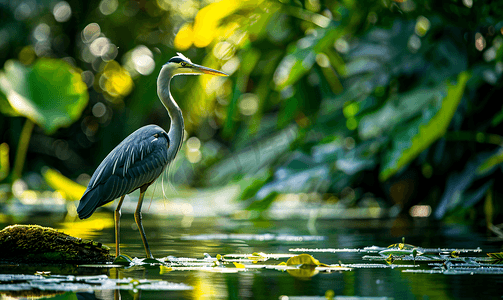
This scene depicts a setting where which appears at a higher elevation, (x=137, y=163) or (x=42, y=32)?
(x=42, y=32)

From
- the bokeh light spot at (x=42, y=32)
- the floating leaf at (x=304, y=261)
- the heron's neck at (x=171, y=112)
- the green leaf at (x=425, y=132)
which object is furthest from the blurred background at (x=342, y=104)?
the bokeh light spot at (x=42, y=32)

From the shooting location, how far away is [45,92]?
1133 centimetres

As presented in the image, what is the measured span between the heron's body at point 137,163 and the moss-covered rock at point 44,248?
0.46 feet

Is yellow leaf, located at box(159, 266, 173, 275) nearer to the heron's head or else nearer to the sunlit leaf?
the heron's head

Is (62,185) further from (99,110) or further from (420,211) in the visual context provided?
(99,110)

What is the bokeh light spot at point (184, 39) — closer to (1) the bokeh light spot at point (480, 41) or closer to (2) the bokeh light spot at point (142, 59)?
(1) the bokeh light spot at point (480, 41)

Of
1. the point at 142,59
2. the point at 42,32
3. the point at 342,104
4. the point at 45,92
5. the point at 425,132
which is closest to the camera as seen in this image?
the point at 425,132

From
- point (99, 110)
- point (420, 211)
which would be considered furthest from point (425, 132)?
point (99, 110)

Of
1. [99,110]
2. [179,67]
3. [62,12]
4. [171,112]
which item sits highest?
[62,12]

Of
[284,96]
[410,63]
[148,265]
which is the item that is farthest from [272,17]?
[148,265]

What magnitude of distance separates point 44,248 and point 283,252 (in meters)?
1.47

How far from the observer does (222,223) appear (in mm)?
7477

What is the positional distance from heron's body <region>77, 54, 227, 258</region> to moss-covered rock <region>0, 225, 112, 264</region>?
14 centimetres

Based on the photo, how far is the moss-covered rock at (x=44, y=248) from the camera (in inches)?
152
